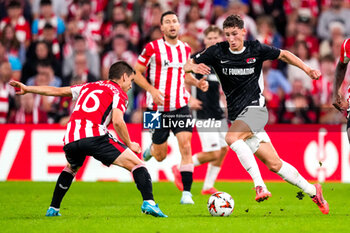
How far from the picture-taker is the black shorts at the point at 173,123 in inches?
381

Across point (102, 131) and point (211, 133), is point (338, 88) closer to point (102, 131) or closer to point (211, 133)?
point (102, 131)

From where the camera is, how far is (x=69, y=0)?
16297 millimetres

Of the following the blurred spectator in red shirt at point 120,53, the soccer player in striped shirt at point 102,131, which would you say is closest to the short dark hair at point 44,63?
the blurred spectator in red shirt at point 120,53

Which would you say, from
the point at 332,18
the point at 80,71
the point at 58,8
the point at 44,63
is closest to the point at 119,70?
the point at 80,71

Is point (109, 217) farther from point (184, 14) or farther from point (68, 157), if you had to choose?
point (184, 14)

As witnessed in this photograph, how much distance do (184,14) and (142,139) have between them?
443 cm

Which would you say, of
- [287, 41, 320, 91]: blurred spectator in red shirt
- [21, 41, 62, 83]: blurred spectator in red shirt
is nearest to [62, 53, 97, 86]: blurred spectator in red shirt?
[21, 41, 62, 83]: blurred spectator in red shirt

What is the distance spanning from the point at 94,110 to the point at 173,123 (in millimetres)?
Result: 2577

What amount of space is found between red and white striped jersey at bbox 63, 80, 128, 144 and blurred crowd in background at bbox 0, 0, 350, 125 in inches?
230

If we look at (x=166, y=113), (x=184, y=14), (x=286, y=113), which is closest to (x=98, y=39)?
(x=184, y=14)

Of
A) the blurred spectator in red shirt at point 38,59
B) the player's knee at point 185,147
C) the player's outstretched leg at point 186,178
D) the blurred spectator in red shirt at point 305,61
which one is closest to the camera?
the player's outstretched leg at point 186,178

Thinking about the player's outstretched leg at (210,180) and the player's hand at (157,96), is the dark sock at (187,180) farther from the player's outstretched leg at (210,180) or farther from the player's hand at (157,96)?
the player's outstretched leg at (210,180)

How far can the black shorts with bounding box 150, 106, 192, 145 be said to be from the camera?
9.69 meters

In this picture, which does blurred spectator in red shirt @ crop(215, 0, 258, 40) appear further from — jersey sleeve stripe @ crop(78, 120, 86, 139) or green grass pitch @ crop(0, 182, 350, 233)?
jersey sleeve stripe @ crop(78, 120, 86, 139)
